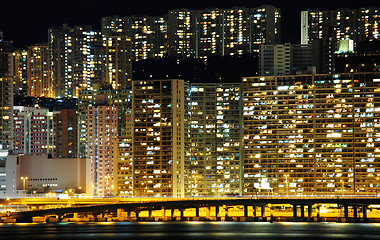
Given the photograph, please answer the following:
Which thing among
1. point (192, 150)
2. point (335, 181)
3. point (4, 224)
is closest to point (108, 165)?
point (192, 150)

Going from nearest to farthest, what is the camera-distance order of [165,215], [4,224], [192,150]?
[4,224]
[165,215]
[192,150]

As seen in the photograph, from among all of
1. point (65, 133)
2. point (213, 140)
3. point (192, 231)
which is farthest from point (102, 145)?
point (192, 231)

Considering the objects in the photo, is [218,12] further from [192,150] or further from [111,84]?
[192,150]

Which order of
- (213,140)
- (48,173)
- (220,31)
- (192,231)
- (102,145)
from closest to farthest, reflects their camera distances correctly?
(192,231) < (213,140) < (48,173) < (102,145) < (220,31)

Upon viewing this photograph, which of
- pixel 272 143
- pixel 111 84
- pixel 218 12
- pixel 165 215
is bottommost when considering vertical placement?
pixel 165 215

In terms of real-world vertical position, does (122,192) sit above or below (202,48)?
below

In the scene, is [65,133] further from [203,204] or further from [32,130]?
→ [203,204]

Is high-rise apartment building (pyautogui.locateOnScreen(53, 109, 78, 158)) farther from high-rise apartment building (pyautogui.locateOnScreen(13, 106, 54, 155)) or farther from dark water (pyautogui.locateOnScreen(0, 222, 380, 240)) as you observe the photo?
dark water (pyautogui.locateOnScreen(0, 222, 380, 240))

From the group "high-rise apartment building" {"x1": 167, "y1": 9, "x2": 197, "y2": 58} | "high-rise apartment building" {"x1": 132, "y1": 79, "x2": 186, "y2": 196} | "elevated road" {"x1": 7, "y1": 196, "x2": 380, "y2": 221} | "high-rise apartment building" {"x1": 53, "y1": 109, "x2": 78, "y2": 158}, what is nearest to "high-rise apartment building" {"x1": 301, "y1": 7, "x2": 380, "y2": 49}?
"high-rise apartment building" {"x1": 167, "y1": 9, "x2": 197, "y2": 58}
